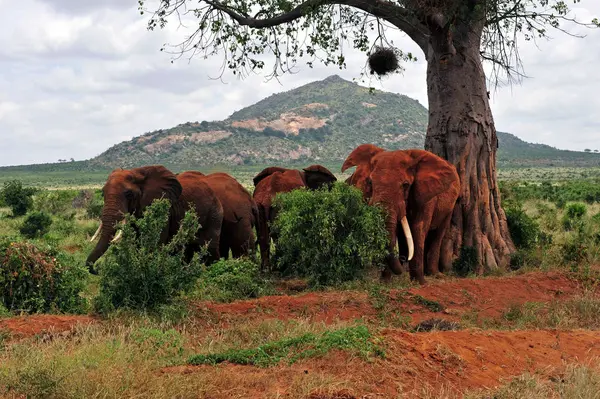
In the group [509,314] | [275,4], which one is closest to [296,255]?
[509,314]

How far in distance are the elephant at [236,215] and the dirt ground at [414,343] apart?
5.27 m

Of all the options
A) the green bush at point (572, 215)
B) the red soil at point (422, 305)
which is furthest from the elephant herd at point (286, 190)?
the green bush at point (572, 215)

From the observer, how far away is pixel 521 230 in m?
16.6

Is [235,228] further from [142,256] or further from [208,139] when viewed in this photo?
[208,139]

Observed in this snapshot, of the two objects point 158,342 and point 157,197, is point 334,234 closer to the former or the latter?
point 157,197

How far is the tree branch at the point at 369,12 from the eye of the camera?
15.6 m

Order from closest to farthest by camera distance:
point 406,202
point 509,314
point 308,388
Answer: point 308,388, point 509,314, point 406,202

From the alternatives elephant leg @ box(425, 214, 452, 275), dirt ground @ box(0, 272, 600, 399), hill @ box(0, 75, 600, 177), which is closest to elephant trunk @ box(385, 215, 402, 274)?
dirt ground @ box(0, 272, 600, 399)

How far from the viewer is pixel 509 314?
1090cm

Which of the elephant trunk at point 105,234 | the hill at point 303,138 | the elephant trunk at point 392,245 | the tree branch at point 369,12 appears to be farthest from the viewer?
the hill at point 303,138

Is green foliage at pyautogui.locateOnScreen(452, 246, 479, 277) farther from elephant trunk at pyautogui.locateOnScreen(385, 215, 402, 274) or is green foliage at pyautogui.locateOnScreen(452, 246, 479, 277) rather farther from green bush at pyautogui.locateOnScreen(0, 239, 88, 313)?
green bush at pyautogui.locateOnScreen(0, 239, 88, 313)

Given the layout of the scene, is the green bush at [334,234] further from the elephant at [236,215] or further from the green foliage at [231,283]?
the elephant at [236,215]

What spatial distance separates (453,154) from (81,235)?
41.2ft

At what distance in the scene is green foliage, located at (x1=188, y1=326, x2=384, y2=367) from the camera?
682 cm
